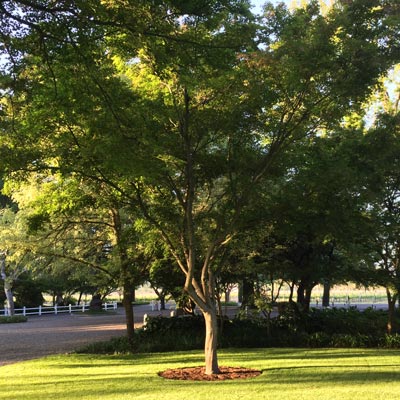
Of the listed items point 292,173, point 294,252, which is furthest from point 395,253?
point 292,173

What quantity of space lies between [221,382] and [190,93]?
5605mm

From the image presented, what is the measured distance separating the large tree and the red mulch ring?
33 centimetres

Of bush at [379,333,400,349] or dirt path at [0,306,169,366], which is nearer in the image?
bush at [379,333,400,349]

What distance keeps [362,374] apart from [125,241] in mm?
7984

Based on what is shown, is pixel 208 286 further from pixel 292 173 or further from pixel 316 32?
pixel 316 32

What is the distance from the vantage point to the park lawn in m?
8.33

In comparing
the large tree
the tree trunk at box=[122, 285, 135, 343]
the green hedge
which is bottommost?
the green hedge

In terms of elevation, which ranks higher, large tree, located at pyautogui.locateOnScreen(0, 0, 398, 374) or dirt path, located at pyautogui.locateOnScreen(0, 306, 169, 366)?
large tree, located at pyautogui.locateOnScreen(0, 0, 398, 374)

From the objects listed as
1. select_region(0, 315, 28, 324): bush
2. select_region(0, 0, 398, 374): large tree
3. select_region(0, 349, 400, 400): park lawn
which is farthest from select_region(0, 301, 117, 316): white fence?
select_region(0, 0, 398, 374): large tree

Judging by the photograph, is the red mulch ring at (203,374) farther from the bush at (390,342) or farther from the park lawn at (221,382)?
the bush at (390,342)

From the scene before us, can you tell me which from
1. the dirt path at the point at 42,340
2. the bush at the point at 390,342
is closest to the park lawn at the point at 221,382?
the bush at the point at 390,342

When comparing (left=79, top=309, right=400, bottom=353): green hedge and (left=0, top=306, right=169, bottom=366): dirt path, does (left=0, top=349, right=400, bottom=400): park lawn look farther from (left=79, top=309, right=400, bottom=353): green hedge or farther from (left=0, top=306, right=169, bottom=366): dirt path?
(left=0, top=306, right=169, bottom=366): dirt path

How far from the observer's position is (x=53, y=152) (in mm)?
10242

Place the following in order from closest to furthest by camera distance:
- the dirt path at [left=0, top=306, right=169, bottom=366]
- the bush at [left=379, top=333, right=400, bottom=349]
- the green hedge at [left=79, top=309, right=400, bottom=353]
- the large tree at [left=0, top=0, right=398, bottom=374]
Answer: the large tree at [left=0, top=0, right=398, bottom=374] < the bush at [left=379, top=333, right=400, bottom=349] < the green hedge at [left=79, top=309, right=400, bottom=353] < the dirt path at [left=0, top=306, right=169, bottom=366]
